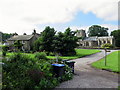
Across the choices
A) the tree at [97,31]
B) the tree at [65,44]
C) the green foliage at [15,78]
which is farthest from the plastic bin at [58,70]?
the tree at [97,31]

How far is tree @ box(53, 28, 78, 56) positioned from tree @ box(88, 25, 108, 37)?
7665 centimetres

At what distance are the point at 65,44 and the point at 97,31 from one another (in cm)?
7999

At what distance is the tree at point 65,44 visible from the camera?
75.2 feet

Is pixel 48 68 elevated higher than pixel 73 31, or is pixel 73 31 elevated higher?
pixel 73 31

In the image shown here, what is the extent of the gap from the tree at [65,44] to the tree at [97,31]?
76653 mm

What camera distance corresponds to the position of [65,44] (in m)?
22.6

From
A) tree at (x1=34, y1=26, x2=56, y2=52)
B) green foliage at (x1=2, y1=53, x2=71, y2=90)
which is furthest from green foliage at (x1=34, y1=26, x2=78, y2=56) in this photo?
green foliage at (x1=2, y1=53, x2=71, y2=90)

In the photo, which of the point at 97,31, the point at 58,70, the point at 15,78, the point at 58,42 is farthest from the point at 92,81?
the point at 97,31

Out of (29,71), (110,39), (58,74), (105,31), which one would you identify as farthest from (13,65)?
(105,31)

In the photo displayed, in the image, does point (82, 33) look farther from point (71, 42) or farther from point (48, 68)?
point (48, 68)

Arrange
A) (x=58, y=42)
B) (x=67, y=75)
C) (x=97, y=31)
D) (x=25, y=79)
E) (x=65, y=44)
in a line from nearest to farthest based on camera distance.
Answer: (x=25, y=79) → (x=67, y=75) → (x=65, y=44) → (x=58, y=42) → (x=97, y=31)

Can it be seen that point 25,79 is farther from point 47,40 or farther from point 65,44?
point 47,40

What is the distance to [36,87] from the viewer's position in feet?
16.3

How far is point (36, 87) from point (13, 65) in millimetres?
2159
